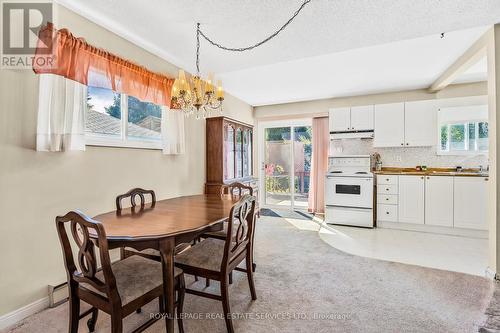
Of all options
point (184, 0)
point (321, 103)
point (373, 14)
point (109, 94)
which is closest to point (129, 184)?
point (109, 94)

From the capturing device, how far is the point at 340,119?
186 inches

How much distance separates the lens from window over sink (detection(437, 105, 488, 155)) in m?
3.97

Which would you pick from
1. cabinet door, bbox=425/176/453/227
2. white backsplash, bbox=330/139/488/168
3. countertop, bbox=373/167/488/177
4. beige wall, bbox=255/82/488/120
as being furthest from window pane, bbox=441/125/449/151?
cabinet door, bbox=425/176/453/227

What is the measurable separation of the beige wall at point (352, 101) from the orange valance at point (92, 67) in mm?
3178

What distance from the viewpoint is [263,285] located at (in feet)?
7.31

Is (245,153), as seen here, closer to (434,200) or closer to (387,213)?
(387,213)

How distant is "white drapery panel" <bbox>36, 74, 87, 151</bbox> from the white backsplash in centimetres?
438

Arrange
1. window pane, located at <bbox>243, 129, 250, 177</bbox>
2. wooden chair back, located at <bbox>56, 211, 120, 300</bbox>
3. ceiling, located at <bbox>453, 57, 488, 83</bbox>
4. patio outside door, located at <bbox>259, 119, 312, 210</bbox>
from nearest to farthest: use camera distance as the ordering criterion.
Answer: wooden chair back, located at <bbox>56, 211, 120, 300</bbox> → ceiling, located at <bbox>453, 57, 488, 83</bbox> → window pane, located at <bbox>243, 129, 250, 177</bbox> → patio outside door, located at <bbox>259, 119, 312, 210</bbox>

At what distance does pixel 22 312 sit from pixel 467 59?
16.8ft

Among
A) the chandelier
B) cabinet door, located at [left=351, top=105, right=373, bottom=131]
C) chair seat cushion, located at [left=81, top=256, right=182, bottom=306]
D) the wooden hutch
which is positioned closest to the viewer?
chair seat cushion, located at [left=81, top=256, right=182, bottom=306]

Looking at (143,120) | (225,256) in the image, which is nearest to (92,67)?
(143,120)

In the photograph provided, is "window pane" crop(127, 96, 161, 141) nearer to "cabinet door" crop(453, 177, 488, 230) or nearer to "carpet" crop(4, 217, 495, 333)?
"carpet" crop(4, 217, 495, 333)

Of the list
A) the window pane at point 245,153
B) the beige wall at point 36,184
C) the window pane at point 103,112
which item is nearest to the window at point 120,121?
the window pane at point 103,112

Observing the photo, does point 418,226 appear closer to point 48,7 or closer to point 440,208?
point 440,208
